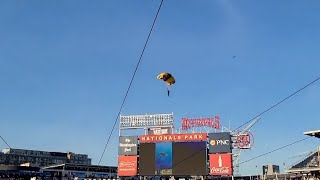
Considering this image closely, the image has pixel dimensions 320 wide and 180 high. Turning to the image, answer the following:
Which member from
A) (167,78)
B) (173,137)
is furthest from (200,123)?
(167,78)

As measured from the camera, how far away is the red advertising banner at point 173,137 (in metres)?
64.1

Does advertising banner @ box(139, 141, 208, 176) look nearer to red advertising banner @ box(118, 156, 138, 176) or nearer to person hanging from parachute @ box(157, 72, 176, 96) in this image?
red advertising banner @ box(118, 156, 138, 176)

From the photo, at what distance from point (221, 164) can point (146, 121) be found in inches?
656

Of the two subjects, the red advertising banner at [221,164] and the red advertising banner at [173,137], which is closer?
A: the red advertising banner at [221,164]

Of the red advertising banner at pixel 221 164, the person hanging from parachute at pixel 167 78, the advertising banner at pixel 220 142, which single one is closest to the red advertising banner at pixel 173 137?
the advertising banner at pixel 220 142

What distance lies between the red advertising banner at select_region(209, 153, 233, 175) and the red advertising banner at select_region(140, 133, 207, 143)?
3.40 metres

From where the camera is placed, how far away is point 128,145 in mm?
66438

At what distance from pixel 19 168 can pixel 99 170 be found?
107 ft

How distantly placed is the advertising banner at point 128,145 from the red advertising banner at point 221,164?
1186 cm

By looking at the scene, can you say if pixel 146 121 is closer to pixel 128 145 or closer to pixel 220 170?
pixel 128 145

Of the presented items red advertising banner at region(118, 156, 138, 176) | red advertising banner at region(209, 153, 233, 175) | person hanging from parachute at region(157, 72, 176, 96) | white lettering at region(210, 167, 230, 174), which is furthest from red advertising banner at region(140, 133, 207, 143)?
person hanging from parachute at region(157, 72, 176, 96)

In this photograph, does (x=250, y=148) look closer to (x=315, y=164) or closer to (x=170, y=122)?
(x=170, y=122)

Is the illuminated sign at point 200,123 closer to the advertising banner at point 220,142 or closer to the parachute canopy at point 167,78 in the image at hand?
the advertising banner at point 220,142

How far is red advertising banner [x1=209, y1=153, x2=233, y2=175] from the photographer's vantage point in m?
61.0
